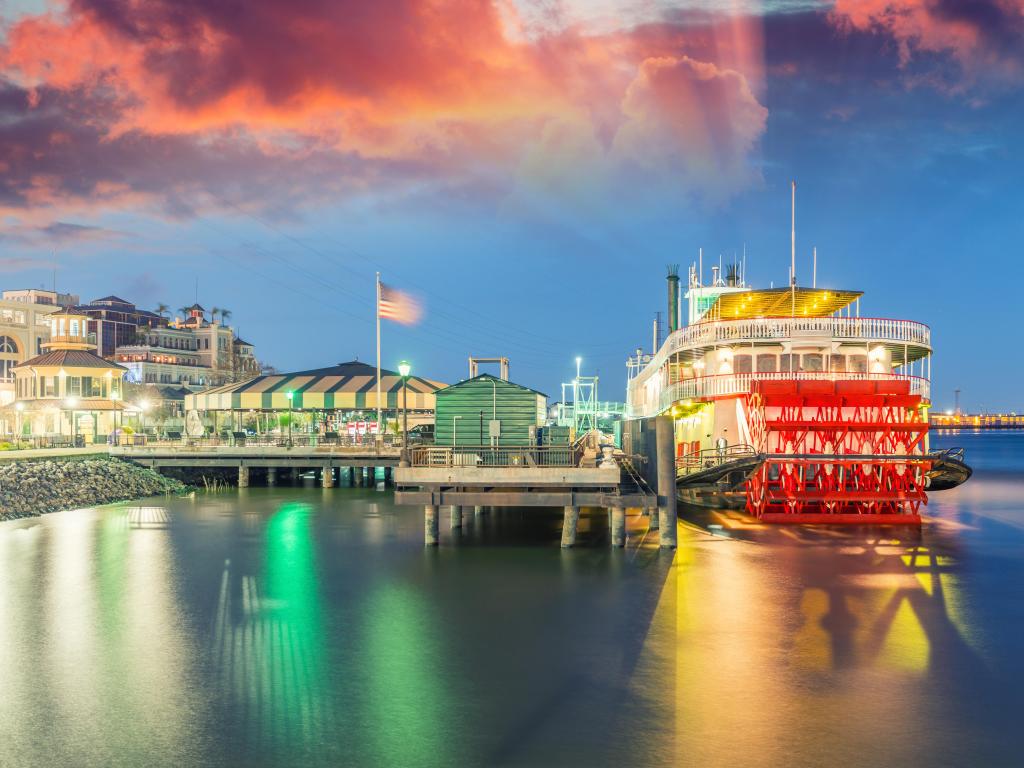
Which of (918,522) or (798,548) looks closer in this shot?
(798,548)

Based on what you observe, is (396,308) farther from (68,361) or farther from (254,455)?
(68,361)

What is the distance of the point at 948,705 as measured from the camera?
12211 millimetres

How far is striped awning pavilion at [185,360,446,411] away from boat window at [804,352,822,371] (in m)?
22.3

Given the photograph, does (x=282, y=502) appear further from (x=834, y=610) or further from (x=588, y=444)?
(x=834, y=610)

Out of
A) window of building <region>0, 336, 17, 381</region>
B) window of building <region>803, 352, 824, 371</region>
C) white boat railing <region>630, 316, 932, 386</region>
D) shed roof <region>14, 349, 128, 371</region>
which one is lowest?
window of building <region>803, 352, 824, 371</region>

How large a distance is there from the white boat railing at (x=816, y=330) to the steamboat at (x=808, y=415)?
39 mm

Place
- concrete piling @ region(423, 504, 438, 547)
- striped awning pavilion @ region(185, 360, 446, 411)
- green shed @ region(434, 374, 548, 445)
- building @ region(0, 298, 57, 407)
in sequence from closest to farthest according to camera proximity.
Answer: concrete piling @ region(423, 504, 438, 547) < green shed @ region(434, 374, 548, 445) < striped awning pavilion @ region(185, 360, 446, 411) < building @ region(0, 298, 57, 407)

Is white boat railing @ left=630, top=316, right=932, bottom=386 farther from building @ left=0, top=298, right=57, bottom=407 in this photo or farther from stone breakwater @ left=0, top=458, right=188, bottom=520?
building @ left=0, top=298, right=57, bottom=407

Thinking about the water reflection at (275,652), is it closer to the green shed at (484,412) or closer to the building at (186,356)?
the green shed at (484,412)

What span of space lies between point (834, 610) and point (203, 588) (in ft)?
46.1

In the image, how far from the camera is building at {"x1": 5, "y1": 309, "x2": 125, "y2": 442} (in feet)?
201

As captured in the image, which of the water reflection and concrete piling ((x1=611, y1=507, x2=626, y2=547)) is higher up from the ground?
concrete piling ((x1=611, y1=507, x2=626, y2=547))

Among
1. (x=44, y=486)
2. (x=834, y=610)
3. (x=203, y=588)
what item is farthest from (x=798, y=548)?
(x=44, y=486)

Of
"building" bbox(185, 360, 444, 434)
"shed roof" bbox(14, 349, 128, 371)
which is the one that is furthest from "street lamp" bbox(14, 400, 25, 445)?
"building" bbox(185, 360, 444, 434)
